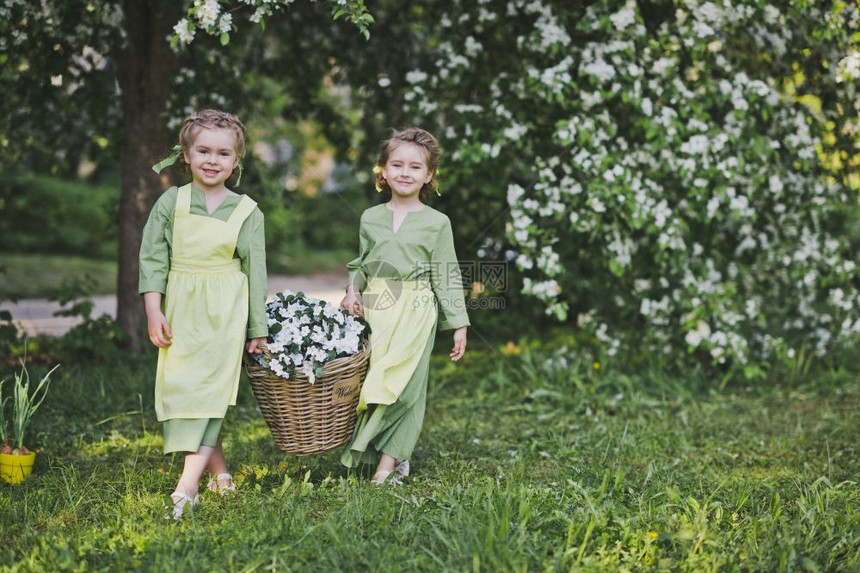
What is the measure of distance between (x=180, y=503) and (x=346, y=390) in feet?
2.41

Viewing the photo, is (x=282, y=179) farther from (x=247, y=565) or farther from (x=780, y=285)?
(x=247, y=565)

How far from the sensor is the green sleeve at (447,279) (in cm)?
336

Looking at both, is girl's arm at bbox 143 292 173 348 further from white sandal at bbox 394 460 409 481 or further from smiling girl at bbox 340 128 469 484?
white sandal at bbox 394 460 409 481

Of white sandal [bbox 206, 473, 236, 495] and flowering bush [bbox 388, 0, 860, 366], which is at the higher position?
flowering bush [bbox 388, 0, 860, 366]

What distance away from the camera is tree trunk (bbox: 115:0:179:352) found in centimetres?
509

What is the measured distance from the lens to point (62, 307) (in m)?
5.70

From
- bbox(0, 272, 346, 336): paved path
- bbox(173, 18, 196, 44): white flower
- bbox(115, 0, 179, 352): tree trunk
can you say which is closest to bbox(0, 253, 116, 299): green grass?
bbox(0, 272, 346, 336): paved path

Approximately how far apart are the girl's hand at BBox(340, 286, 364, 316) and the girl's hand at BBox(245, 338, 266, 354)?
428 millimetres

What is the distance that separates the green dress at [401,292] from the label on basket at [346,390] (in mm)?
63

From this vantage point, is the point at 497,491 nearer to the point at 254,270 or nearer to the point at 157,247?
the point at 254,270

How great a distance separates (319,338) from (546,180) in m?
2.06

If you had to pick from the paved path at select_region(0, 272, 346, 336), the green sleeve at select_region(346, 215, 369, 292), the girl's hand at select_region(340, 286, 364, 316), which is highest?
the green sleeve at select_region(346, 215, 369, 292)

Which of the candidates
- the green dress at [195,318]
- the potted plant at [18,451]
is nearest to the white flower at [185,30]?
the green dress at [195,318]

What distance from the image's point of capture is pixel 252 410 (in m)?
4.54
